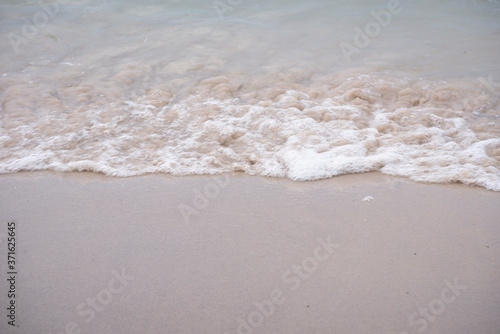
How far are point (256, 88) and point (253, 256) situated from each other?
273cm

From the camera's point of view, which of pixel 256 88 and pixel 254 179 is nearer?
pixel 254 179

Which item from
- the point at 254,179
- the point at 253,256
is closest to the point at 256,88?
the point at 254,179

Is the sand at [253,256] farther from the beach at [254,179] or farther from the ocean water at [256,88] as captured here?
the ocean water at [256,88]

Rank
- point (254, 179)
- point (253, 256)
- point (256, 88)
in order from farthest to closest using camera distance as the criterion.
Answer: point (256, 88), point (254, 179), point (253, 256)

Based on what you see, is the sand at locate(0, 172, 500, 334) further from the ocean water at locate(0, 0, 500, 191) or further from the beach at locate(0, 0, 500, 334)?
the ocean water at locate(0, 0, 500, 191)

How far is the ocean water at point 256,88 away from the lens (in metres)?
3.34

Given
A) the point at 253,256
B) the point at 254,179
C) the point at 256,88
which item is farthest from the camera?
the point at 256,88

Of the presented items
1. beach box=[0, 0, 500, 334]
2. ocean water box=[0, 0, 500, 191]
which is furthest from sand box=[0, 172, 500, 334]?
ocean water box=[0, 0, 500, 191]

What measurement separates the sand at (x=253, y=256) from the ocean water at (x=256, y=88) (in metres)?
0.35

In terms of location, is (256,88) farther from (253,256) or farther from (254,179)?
(253,256)

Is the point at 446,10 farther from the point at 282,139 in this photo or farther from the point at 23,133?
the point at 23,133

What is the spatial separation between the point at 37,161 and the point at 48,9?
500 centimetres

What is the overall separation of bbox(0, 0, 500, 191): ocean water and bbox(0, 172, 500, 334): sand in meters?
0.35

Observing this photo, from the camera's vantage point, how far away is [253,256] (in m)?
2.30
